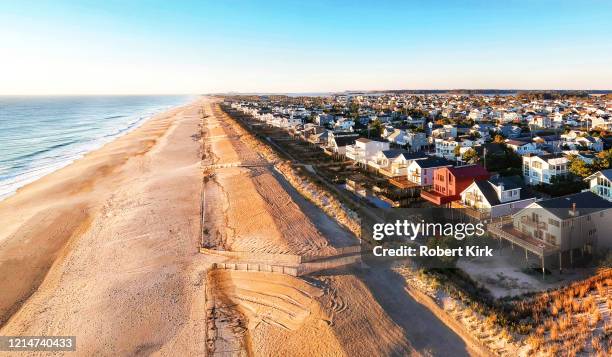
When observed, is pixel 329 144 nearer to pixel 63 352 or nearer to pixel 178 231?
pixel 178 231

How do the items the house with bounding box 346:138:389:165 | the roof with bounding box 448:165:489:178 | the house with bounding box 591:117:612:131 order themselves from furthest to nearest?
the house with bounding box 591:117:612:131
the house with bounding box 346:138:389:165
the roof with bounding box 448:165:489:178

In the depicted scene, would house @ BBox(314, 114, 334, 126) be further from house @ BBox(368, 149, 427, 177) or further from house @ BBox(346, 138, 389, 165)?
house @ BBox(368, 149, 427, 177)

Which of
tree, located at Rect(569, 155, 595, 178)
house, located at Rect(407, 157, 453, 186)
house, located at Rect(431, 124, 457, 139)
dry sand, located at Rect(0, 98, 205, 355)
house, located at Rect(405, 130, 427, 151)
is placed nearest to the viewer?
dry sand, located at Rect(0, 98, 205, 355)

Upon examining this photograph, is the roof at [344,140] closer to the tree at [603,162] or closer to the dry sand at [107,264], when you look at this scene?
the dry sand at [107,264]

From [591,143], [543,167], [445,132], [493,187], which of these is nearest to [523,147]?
[591,143]

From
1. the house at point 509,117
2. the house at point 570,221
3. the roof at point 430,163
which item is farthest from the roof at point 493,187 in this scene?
the house at point 509,117

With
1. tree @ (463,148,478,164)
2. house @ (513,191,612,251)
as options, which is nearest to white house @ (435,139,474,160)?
tree @ (463,148,478,164)

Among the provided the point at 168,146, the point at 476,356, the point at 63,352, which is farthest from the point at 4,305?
the point at 168,146
